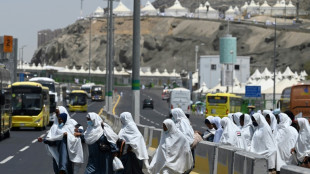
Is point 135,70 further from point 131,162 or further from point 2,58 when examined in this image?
point 2,58

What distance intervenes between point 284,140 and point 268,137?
35.2 inches

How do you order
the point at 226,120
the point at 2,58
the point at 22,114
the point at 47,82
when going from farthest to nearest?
the point at 47,82, the point at 2,58, the point at 22,114, the point at 226,120

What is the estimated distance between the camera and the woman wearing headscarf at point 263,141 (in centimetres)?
1550

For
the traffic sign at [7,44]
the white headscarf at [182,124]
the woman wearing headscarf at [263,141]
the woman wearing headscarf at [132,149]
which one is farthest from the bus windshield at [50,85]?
the woman wearing headscarf at [132,149]

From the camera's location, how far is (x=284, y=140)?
16.4m

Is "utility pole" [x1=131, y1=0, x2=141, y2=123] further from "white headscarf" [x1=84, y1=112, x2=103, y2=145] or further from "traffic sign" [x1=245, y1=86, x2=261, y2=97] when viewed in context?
"traffic sign" [x1=245, y1=86, x2=261, y2=97]

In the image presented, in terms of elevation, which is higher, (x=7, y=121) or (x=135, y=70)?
(x=135, y=70)

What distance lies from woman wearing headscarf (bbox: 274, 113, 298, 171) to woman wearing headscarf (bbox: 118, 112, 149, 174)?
297cm

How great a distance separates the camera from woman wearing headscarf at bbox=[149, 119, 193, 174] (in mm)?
14273

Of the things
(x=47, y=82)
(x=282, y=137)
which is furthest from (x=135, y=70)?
(x=47, y=82)

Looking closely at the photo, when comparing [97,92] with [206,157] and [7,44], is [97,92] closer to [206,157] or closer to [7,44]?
[7,44]

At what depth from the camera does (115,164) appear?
13789mm

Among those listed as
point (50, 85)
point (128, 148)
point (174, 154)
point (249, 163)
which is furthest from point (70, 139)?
point (50, 85)

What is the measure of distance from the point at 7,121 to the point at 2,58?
68.7 feet
